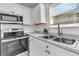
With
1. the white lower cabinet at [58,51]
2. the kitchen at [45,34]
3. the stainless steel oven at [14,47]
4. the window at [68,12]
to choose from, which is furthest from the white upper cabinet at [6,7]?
the white lower cabinet at [58,51]

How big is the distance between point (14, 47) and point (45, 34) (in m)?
0.89

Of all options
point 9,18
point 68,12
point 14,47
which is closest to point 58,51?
point 68,12

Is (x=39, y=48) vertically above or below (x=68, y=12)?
below

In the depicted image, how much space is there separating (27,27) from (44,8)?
108cm

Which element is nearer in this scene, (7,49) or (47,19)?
(7,49)

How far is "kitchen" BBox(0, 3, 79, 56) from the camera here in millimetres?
1029

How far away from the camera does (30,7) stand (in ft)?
8.94

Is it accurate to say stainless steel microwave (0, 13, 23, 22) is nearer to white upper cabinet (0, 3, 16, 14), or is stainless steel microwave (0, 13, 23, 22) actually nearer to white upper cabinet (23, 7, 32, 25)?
white upper cabinet (0, 3, 16, 14)

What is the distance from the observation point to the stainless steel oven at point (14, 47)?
1485mm

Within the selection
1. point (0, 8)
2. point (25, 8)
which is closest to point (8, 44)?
point (0, 8)

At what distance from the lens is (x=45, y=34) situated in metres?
1.87

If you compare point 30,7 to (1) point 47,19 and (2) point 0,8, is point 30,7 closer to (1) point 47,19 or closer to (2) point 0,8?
(1) point 47,19

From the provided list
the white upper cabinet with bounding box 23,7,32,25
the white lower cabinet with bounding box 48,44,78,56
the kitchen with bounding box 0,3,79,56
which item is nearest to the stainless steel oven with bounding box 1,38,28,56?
the kitchen with bounding box 0,3,79,56

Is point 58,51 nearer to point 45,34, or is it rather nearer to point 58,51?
point 58,51
